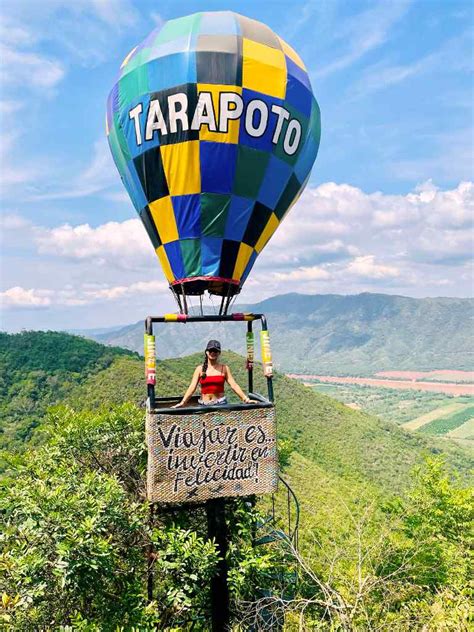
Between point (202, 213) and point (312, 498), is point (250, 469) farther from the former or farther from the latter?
point (312, 498)

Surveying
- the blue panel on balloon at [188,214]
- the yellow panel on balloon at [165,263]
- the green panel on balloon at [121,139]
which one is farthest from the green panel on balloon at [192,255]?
the green panel on balloon at [121,139]

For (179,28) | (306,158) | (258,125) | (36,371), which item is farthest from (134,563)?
(36,371)

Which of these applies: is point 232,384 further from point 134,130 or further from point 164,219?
point 134,130

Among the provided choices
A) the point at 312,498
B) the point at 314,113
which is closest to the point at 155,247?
the point at 314,113

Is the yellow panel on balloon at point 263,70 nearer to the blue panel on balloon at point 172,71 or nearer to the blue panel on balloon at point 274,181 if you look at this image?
the blue panel on balloon at point 172,71

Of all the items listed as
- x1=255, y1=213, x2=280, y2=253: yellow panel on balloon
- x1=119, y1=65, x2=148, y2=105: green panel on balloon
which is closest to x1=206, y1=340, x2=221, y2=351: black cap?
x1=255, y1=213, x2=280, y2=253: yellow panel on balloon
